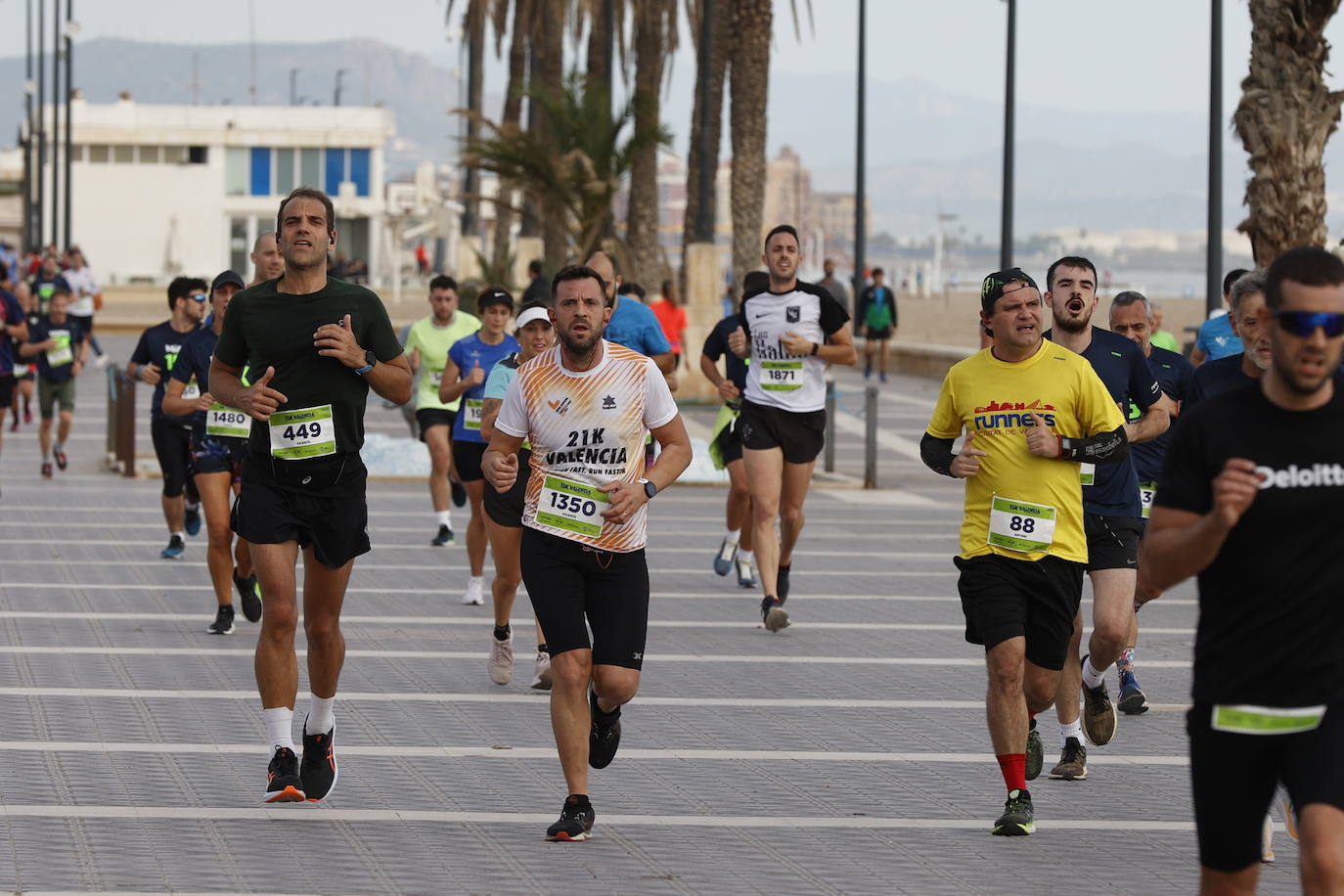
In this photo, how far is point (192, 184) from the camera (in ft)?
338

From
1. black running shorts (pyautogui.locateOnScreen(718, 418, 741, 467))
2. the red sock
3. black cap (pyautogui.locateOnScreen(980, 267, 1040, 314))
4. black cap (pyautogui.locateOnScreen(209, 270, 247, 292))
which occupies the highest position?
black cap (pyautogui.locateOnScreen(980, 267, 1040, 314))

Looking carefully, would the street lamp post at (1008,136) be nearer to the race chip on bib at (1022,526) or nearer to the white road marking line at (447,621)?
the white road marking line at (447,621)

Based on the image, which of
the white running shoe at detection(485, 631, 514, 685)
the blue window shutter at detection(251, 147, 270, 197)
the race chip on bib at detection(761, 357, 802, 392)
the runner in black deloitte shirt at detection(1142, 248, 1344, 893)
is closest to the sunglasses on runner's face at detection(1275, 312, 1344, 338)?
the runner in black deloitte shirt at detection(1142, 248, 1344, 893)

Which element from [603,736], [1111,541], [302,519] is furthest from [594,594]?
[1111,541]

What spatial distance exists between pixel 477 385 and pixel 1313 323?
802 centimetres

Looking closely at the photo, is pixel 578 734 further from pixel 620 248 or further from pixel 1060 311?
pixel 620 248

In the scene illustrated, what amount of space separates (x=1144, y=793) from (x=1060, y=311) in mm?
1855

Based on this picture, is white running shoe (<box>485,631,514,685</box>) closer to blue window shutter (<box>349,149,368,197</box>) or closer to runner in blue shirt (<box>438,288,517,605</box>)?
runner in blue shirt (<box>438,288,517,605</box>)

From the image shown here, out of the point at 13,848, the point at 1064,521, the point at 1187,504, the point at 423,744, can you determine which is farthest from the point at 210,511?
the point at 1187,504

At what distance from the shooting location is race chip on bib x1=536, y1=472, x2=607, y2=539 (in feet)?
24.3

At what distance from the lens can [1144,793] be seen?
26.7ft

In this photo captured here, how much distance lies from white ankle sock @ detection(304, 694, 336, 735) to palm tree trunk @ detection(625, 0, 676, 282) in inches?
967

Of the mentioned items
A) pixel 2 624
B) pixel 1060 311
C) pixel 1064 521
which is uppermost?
pixel 1060 311

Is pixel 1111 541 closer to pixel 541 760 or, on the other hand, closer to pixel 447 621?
pixel 541 760
